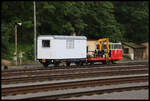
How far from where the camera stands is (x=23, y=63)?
30797mm

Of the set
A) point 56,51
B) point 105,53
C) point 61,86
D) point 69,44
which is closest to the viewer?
point 61,86

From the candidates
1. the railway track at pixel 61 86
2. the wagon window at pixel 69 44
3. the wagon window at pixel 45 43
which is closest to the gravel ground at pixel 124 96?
the railway track at pixel 61 86

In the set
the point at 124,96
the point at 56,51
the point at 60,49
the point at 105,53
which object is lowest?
the point at 124,96

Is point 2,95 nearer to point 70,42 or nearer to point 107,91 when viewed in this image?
point 107,91

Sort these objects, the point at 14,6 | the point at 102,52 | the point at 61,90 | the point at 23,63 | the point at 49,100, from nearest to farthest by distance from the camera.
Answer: the point at 14,6 → the point at 49,100 → the point at 61,90 → the point at 102,52 → the point at 23,63

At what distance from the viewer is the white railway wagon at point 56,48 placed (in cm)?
2462

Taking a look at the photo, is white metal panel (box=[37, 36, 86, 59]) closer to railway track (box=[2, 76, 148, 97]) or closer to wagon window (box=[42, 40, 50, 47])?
wagon window (box=[42, 40, 50, 47])

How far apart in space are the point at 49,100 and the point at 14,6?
A: 13.9 feet

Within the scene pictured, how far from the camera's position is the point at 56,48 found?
24.6 metres

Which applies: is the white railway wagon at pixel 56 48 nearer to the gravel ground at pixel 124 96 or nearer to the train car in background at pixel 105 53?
the train car in background at pixel 105 53

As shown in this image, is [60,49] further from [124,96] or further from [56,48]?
[124,96]

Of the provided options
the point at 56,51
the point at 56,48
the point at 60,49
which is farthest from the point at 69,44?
the point at 56,51

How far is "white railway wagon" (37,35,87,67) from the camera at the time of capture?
24.6 meters

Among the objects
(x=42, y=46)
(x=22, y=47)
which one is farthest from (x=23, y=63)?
(x=42, y=46)
